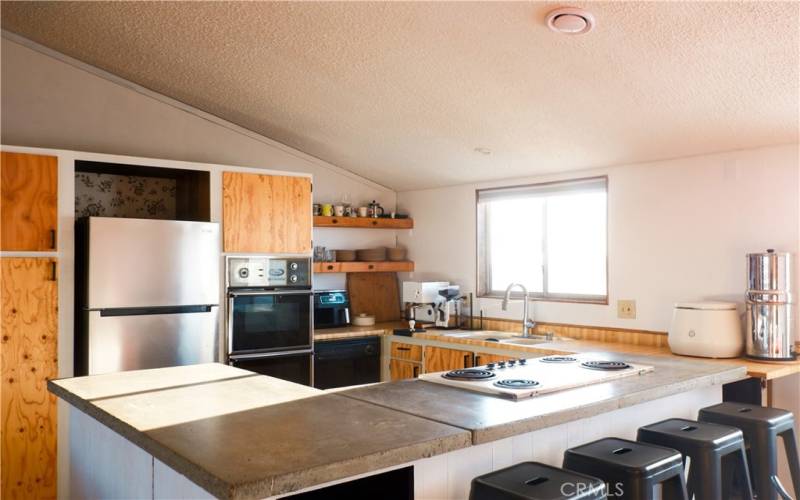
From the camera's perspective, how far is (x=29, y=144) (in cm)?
382

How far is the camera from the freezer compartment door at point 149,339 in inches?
139

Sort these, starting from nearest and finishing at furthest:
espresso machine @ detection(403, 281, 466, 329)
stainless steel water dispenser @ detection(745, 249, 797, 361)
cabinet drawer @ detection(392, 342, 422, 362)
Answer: stainless steel water dispenser @ detection(745, 249, 797, 361) → cabinet drawer @ detection(392, 342, 422, 362) → espresso machine @ detection(403, 281, 466, 329)

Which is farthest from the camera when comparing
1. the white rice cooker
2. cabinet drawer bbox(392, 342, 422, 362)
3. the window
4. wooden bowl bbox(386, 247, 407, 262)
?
wooden bowl bbox(386, 247, 407, 262)

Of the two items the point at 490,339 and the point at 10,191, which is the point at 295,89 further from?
the point at 490,339

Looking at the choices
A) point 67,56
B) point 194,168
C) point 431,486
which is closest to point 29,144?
point 67,56

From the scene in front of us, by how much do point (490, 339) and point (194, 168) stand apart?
7.27ft

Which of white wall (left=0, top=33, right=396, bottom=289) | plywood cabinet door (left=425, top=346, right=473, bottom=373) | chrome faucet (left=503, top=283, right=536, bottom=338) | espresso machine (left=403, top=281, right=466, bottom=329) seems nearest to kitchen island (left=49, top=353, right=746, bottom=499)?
plywood cabinet door (left=425, top=346, right=473, bottom=373)

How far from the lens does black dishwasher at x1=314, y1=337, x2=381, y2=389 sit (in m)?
4.54

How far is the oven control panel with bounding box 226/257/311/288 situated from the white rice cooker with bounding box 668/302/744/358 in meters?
2.37

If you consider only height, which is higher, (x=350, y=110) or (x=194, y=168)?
(x=350, y=110)

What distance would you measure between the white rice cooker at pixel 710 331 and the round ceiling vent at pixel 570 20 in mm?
1672

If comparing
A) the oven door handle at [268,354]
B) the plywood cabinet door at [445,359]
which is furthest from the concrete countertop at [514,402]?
the oven door handle at [268,354]

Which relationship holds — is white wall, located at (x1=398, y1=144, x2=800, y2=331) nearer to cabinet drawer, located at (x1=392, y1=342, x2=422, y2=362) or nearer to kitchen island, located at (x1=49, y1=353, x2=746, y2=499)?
cabinet drawer, located at (x1=392, y1=342, x2=422, y2=362)

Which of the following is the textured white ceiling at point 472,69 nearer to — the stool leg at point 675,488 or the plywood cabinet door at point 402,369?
the plywood cabinet door at point 402,369
